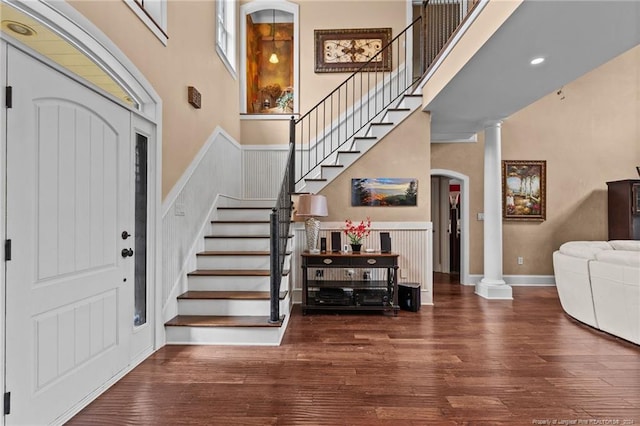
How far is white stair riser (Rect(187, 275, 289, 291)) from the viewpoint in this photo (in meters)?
3.83

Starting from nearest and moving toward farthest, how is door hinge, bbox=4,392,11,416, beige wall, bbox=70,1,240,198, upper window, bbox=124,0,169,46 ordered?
door hinge, bbox=4,392,11,416 → beige wall, bbox=70,1,240,198 → upper window, bbox=124,0,169,46

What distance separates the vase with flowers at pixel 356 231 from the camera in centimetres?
468

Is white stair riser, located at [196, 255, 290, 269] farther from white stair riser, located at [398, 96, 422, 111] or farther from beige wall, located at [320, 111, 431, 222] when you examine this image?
white stair riser, located at [398, 96, 422, 111]

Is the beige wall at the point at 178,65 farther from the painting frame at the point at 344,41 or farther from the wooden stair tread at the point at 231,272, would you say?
the painting frame at the point at 344,41

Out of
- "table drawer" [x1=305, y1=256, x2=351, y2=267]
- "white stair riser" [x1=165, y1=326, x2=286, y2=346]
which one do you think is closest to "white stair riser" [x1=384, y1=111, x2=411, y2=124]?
"table drawer" [x1=305, y1=256, x2=351, y2=267]

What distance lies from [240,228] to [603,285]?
13.8ft

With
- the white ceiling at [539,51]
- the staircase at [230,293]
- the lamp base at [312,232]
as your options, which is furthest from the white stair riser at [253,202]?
the white ceiling at [539,51]

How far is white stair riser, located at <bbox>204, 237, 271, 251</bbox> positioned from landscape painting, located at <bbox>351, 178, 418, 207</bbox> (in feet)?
4.95

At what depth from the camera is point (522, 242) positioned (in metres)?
6.57

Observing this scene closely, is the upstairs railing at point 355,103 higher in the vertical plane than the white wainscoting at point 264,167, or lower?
higher

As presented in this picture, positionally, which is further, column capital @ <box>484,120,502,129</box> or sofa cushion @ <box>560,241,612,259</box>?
column capital @ <box>484,120,502,129</box>

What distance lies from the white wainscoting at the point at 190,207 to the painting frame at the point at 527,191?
521cm

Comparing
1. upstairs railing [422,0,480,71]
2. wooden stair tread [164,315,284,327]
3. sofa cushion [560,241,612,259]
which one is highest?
upstairs railing [422,0,480,71]

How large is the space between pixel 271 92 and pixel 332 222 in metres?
3.06
